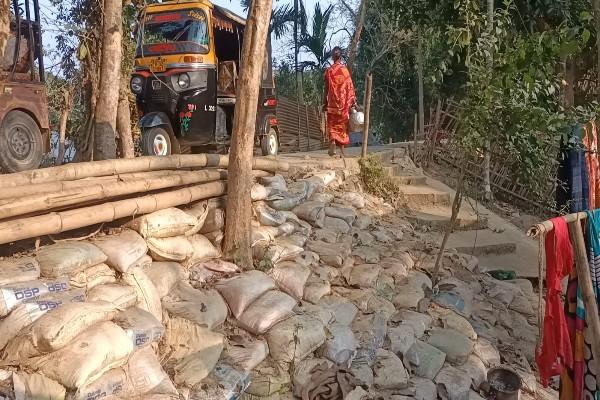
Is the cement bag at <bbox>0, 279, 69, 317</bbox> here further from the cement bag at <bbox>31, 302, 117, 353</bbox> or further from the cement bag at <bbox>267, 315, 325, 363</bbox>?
the cement bag at <bbox>267, 315, 325, 363</bbox>

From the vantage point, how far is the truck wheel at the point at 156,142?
613cm

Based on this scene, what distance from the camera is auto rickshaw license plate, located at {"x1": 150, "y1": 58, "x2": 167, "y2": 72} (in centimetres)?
664

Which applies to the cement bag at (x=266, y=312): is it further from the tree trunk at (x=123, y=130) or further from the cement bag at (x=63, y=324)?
the tree trunk at (x=123, y=130)

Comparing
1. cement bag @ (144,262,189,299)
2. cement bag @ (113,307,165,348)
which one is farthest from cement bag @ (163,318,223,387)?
cement bag @ (144,262,189,299)

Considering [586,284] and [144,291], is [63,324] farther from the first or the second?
[586,284]

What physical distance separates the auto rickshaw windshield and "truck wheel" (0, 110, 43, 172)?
5.07 feet

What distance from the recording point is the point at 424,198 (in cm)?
754

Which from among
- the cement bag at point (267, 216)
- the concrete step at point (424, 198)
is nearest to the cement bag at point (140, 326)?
the cement bag at point (267, 216)

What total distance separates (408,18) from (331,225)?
5.11 metres

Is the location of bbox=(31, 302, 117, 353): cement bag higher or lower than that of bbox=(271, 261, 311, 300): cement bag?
higher

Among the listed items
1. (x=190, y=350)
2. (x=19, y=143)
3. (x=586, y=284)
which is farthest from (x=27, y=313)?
(x=19, y=143)

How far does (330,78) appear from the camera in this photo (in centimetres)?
782

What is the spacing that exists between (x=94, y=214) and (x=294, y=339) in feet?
4.45

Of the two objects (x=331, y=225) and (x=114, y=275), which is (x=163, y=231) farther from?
(x=331, y=225)
